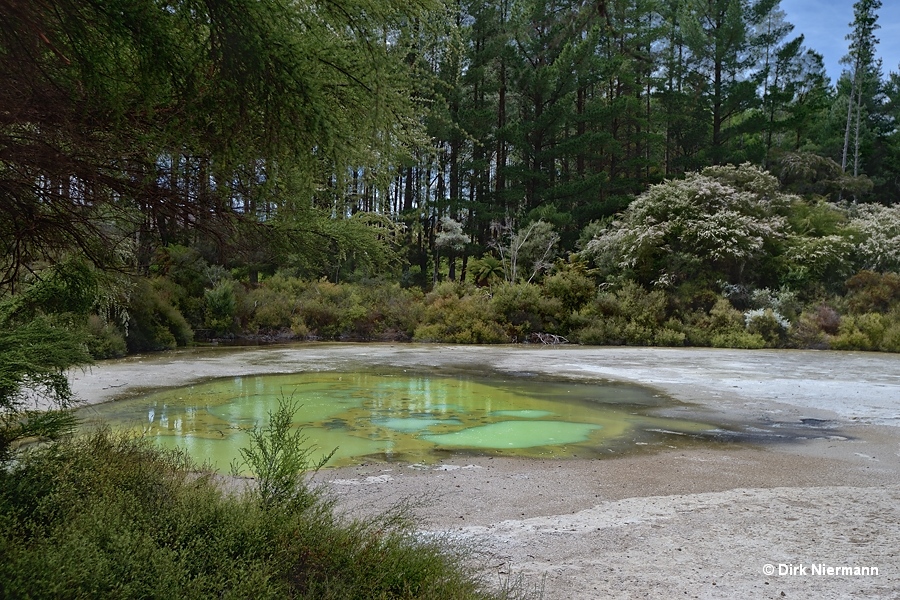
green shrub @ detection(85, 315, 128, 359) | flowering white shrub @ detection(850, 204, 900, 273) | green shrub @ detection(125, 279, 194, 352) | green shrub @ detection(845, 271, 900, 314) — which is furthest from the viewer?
flowering white shrub @ detection(850, 204, 900, 273)

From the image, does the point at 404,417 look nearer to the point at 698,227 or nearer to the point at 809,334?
the point at 809,334

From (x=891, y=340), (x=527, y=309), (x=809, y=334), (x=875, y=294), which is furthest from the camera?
(x=527, y=309)

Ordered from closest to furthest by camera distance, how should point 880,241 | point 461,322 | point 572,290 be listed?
1. point 880,241
2. point 461,322
3. point 572,290

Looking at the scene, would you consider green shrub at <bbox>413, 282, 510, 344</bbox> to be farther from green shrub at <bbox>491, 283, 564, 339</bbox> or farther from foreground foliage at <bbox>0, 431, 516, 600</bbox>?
foreground foliage at <bbox>0, 431, 516, 600</bbox>

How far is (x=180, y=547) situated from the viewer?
2949mm

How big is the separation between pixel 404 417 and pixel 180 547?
5.40 metres

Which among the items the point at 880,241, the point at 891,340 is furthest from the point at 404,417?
the point at 880,241

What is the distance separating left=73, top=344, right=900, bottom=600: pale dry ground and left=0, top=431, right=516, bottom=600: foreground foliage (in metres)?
0.81

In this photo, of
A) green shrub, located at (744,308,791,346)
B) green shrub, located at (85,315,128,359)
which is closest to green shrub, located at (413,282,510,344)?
green shrub, located at (744,308,791,346)

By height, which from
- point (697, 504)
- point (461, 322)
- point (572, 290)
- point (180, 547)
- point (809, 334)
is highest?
point (572, 290)

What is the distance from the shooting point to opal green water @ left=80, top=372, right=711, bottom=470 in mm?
6719

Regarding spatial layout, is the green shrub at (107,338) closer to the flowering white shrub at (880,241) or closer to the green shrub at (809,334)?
the green shrub at (809,334)

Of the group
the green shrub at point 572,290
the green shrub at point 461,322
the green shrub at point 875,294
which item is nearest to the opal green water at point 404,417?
the green shrub at point 461,322

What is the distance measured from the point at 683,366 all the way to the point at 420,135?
11509 mm
